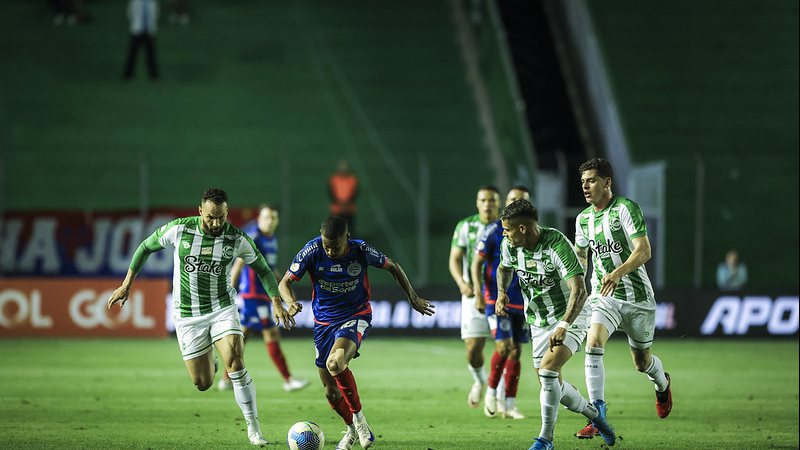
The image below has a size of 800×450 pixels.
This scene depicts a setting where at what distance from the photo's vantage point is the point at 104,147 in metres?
28.5

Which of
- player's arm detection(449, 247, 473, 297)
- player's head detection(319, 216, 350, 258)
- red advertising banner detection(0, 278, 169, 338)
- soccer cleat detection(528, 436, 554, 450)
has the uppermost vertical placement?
player's head detection(319, 216, 350, 258)

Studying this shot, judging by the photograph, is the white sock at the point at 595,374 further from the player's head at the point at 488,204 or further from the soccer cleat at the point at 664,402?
the player's head at the point at 488,204

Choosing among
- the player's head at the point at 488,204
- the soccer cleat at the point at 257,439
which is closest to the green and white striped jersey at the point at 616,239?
the player's head at the point at 488,204

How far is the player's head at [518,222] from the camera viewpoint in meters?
9.80

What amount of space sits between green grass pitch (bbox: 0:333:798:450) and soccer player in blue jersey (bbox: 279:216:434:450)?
2.11 ft

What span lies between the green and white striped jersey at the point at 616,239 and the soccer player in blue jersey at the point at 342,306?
1.66 meters

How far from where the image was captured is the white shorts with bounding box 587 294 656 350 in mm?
10742

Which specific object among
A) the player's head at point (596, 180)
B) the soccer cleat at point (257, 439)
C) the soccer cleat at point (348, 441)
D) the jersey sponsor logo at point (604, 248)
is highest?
the player's head at point (596, 180)

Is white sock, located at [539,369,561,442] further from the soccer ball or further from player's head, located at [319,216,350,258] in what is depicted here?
player's head, located at [319,216,350,258]

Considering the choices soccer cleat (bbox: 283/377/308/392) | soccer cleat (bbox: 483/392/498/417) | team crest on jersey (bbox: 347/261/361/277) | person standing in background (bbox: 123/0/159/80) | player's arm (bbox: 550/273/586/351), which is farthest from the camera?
person standing in background (bbox: 123/0/159/80)

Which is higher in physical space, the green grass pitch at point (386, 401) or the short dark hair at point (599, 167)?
the short dark hair at point (599, 167)

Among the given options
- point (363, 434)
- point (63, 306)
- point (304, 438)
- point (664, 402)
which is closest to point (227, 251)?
point (304, 438)

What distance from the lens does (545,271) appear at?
10055mm

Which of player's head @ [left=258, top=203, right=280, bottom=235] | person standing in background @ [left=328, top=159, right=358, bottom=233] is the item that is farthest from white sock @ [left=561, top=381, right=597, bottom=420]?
person standing in background @ [left=328, top=159, right=358, bottom=233]
